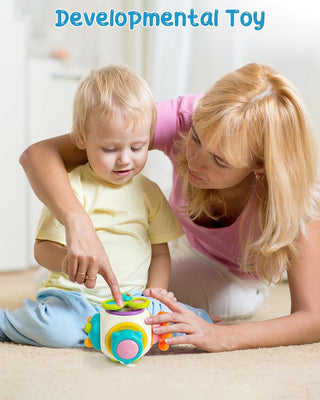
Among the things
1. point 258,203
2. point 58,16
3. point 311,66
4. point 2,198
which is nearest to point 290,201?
point 258,203

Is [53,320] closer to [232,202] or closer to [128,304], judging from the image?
[128,304]

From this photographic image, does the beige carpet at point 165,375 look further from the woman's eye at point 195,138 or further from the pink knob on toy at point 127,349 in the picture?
the woman's eye at point 195,138

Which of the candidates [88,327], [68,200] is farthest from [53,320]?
[68,200]

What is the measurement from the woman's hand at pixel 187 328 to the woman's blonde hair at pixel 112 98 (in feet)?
1.08

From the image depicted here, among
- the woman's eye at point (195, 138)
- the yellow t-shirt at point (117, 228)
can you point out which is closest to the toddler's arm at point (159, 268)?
the yellow t-shirt at point (117, 228)

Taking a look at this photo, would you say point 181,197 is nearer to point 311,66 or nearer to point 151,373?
point 151,373

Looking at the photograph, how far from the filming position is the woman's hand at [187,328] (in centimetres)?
96

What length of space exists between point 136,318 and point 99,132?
1.16ft

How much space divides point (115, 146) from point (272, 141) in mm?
288

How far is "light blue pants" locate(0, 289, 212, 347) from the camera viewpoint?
3.37 feet

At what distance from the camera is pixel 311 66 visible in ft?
5.61

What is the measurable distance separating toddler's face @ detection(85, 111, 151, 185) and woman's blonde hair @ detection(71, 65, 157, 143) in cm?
1

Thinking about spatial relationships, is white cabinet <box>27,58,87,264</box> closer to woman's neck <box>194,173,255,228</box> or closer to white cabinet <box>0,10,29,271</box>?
white cabinet <box>0,10,29,271</box>

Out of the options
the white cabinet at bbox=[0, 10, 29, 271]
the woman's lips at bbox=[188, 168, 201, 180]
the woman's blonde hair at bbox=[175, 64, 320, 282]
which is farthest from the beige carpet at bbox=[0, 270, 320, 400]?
the white cabinet at bbox=[0, 10, 29, 271]
